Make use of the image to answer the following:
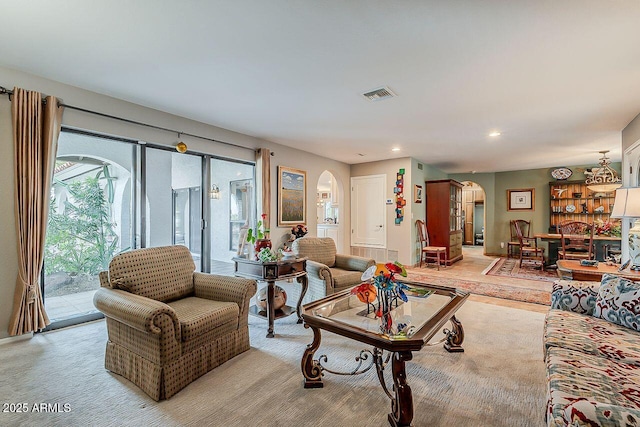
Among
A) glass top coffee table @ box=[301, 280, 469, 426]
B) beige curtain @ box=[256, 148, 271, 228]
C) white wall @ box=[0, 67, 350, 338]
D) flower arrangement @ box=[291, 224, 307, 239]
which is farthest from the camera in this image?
flower arrangement @ box=[291, 224, 307, 239]

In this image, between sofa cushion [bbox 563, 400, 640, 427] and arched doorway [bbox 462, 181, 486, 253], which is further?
arched doorway [bbox 462, 181, 486, 253]

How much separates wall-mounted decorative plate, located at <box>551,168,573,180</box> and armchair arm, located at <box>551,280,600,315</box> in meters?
6.46

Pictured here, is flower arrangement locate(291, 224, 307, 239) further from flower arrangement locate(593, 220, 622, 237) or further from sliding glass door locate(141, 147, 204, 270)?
flower arrangement locate(593, 220, 622, 237)

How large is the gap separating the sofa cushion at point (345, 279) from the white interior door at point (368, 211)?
3.13m

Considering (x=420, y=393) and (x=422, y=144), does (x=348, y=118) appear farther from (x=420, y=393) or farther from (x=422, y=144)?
(x=420, y=393)

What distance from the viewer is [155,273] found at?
7.78ft

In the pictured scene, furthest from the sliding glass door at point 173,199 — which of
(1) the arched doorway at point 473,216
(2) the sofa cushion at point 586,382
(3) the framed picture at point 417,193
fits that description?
(1) the arched doorway at point 473,216

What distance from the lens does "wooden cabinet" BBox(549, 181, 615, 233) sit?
22.5ft

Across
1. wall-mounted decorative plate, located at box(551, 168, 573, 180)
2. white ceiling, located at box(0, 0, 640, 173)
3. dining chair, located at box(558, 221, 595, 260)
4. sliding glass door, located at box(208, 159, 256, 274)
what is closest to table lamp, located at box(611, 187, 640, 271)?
white ceiling, located at box(0, 0, 640, 173)

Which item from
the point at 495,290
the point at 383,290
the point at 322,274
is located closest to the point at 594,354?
the point at 383,290

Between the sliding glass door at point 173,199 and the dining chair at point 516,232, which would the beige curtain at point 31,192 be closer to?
the sliding glass door at point 173,199

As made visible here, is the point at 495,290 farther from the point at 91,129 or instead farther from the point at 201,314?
the point at 91,129

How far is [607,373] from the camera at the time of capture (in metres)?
1.38

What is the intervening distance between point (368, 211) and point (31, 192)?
5.52 m
